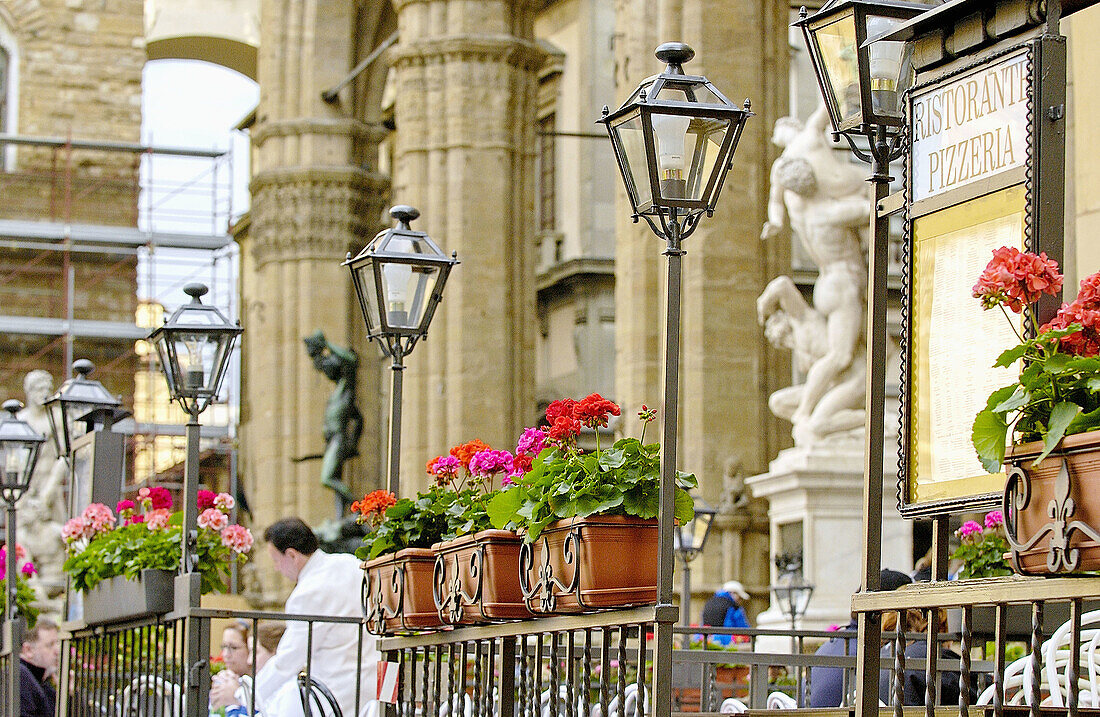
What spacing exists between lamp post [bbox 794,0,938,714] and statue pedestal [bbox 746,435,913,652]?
28.0 ft

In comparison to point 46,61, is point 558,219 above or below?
below

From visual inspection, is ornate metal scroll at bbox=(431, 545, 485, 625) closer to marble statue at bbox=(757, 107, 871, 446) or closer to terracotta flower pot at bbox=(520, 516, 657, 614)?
terracotta flower pot at bbox=(520, 516, 657, 614)

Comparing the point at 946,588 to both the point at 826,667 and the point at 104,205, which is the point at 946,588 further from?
the point at 104,205

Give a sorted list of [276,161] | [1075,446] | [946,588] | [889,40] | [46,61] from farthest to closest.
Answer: [46,61]
[276,161]
[889,40]
[946,588]
[1075,446]

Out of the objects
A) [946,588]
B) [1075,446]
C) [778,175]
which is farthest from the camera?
[778,175]

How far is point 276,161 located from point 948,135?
24.2 meters

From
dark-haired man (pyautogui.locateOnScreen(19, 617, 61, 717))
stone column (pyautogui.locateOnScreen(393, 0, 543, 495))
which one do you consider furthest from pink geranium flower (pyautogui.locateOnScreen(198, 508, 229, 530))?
stone column (pyautogui.locateOnScreen(393, 0, 543, 495))

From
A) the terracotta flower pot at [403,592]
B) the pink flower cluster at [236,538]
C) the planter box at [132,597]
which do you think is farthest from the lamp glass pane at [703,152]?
the pink flower cluster at [236,538]

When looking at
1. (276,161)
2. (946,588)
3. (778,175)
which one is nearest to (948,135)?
(946,588)

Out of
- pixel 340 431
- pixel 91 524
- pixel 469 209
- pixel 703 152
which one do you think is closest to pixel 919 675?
pixel 703 152

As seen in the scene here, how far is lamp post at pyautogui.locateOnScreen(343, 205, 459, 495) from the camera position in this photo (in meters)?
8.38

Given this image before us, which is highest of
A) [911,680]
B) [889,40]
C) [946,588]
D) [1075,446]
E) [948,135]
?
[889,40]

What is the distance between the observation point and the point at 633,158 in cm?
536

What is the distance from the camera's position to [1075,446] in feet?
11.0
